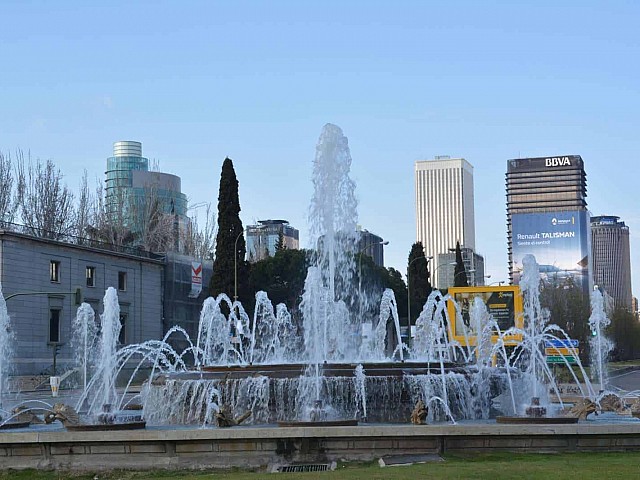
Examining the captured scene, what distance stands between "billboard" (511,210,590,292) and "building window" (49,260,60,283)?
A: 91663mm

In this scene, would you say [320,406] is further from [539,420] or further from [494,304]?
[494,304]

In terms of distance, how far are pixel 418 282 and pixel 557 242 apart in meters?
62.2

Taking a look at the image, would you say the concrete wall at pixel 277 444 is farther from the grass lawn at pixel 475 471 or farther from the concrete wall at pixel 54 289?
the concrete wall at pixel 54 289

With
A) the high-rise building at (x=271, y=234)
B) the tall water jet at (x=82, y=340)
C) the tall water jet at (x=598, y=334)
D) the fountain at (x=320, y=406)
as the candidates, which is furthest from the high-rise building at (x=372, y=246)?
the fountain at (x=320, y=406)

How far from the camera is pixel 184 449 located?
14172mm

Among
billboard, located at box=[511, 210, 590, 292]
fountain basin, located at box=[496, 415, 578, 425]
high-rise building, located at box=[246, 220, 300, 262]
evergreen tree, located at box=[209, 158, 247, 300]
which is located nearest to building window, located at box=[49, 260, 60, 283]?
evergreen tree, located at box=[209, 158, 247, 300]

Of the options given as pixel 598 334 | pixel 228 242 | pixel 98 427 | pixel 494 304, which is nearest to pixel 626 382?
pixel 494 304

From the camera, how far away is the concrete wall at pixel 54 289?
50281 mm

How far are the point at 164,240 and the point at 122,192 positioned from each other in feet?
29.2

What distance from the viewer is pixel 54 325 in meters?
53.9

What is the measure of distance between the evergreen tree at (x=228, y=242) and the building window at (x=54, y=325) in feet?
30.0

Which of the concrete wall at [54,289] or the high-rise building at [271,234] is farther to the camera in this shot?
the high-rise building at [271,234]

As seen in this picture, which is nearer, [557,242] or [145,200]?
[145,200]

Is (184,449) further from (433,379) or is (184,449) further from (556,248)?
(556,248)
